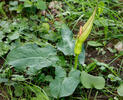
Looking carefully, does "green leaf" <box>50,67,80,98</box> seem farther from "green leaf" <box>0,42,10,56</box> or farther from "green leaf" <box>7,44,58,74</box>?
"green leaf" <box>0,42,10,56</box>

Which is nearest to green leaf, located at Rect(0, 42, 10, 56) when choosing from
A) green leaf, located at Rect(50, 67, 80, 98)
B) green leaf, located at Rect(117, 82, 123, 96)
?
green leaf, located at Rect(50, 67, 80, 98)

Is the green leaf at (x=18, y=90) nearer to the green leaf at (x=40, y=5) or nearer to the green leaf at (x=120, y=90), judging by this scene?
the green leaf at (x=120, y=90)

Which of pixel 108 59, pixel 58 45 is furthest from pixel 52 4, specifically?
pixel 108 59

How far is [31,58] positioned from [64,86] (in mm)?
308

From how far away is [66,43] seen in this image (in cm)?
164

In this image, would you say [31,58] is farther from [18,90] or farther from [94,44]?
[94,44]

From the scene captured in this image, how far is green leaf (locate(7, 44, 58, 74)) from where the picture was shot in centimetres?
136

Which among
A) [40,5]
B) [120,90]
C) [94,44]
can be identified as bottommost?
[120,90]

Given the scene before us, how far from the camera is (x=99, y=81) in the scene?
1.38 meters

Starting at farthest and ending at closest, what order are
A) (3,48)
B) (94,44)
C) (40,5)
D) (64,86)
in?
(40,5) → (94,44) → (3,48) → (64,86)

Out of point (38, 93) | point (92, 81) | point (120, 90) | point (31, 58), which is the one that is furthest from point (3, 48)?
point (120, 90)

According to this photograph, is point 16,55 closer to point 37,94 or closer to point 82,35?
point 37,94

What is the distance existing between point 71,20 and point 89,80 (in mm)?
888

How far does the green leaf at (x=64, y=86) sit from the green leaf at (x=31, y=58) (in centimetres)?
15
